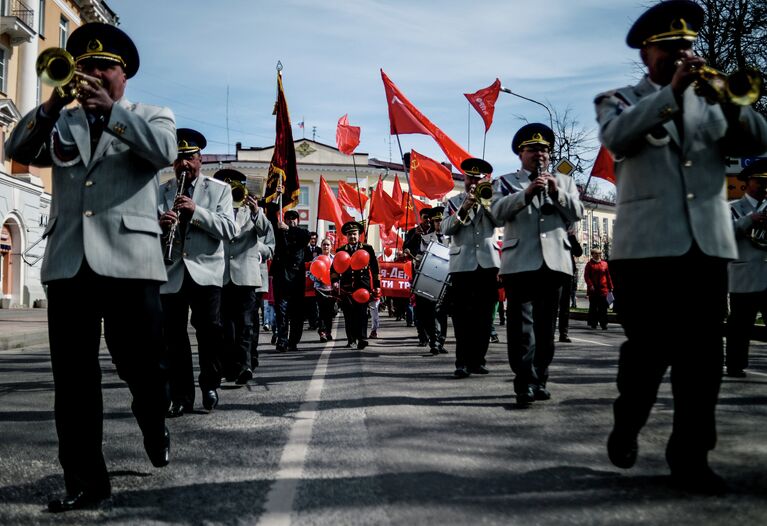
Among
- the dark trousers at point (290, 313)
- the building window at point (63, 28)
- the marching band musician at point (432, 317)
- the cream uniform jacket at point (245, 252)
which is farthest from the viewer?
the building window at point (63, 28)

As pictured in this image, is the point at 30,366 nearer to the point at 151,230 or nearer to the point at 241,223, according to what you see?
the point at 241,223

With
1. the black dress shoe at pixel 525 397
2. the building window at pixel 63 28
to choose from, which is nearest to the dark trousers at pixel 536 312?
the black dress shoe at pixel 525 397

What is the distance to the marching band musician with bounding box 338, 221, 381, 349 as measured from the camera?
12.7 m

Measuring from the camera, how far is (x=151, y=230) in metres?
3.66

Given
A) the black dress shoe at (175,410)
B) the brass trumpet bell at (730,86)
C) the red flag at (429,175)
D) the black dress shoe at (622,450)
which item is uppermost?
the red flag at (429,175)

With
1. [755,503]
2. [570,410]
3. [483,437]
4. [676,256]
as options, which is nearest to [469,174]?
[570,410]

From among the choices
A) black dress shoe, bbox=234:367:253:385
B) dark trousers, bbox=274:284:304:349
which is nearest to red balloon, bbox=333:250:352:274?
dark trousers, bbox=274:284:304:349

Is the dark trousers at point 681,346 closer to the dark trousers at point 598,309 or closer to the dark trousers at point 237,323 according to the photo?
the dark trousers at point 237,323

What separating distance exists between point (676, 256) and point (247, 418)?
130 inches

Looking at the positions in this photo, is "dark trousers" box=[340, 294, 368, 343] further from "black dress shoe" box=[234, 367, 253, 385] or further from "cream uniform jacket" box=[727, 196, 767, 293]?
"cream uniform jacket" box=[727, 196, 767, 293]

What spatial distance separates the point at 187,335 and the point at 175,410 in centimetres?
59

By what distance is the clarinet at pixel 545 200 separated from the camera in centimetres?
588

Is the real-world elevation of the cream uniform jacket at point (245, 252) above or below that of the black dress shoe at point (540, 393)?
above

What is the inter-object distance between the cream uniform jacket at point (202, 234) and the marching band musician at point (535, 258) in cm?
225
